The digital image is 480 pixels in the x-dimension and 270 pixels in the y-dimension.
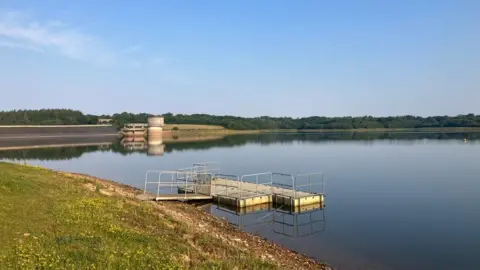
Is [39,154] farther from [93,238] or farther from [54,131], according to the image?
[93,238]

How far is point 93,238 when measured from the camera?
8992mm

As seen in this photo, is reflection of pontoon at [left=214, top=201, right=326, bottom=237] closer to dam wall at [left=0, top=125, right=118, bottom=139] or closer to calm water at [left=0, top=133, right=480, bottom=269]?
calm water at [left=0, top=133, right=480, bottom=269]

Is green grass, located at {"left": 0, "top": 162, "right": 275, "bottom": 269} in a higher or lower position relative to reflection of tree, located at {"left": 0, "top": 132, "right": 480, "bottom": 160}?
higher

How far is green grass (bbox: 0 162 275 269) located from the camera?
7.70 m

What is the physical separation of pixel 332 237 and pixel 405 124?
178359 millimetres

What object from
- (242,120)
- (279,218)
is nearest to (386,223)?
(279,218)

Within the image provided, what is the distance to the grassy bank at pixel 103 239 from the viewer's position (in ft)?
25.5

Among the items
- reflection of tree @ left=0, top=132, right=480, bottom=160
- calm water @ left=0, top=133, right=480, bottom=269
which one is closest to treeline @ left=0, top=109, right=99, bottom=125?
reflection of tree @ left=0, top=132, right=480, bottom=160

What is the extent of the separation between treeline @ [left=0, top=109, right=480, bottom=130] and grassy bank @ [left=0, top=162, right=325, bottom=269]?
449 feet

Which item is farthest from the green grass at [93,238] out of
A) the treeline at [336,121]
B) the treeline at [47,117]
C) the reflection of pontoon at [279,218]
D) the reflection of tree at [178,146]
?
the treeline at [336,121]

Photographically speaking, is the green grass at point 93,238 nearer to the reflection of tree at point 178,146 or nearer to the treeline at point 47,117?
the reflection of tree at point 178,146

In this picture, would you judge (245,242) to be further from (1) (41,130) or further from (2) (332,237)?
(1) (41,130)

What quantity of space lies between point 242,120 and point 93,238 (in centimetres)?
18517

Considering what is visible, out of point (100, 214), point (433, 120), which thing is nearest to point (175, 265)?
point (100, 214)
